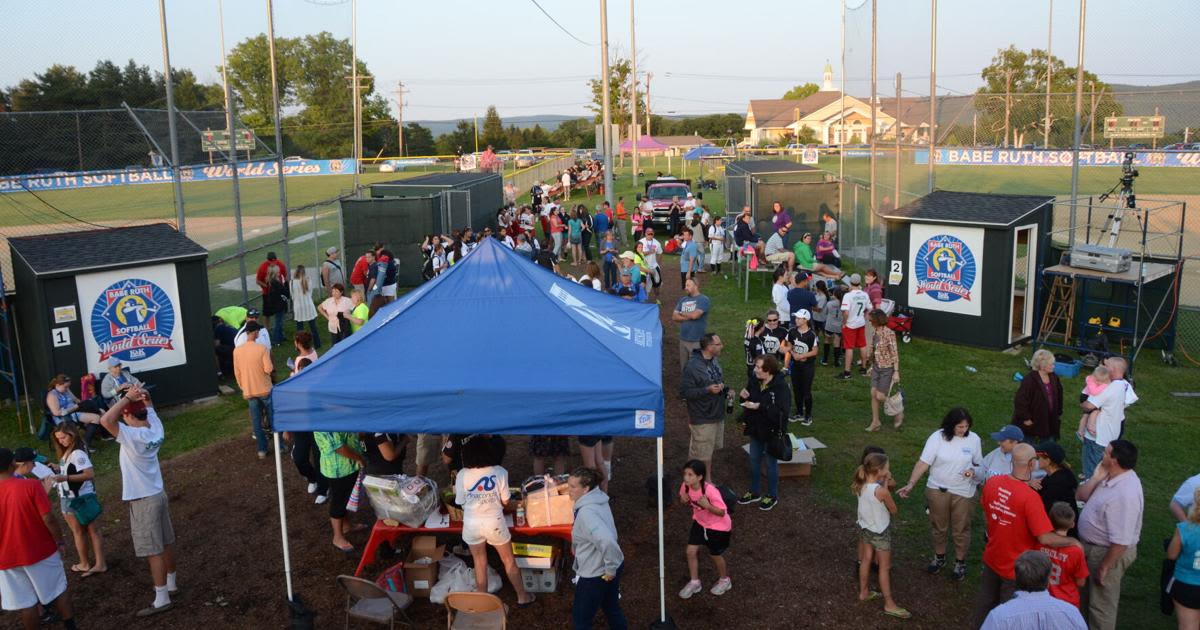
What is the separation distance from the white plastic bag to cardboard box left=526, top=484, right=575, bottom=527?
0.59m

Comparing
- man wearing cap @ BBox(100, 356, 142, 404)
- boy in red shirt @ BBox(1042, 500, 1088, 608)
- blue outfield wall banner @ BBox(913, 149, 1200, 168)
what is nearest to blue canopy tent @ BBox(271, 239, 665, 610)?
boy in red shirt @ BBox(1042, 500, 1088, 608)

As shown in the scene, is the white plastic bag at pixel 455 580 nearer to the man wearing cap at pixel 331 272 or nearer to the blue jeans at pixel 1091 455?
the blue jeans at pixel 1091 455

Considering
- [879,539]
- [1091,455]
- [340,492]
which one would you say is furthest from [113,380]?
[1091,455]

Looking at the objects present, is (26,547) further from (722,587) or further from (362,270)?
(362,270)

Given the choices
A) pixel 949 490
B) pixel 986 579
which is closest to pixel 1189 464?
pixel 949 490

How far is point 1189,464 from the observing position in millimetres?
9727

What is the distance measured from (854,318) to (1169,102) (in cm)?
1125

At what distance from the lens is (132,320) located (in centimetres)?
1205

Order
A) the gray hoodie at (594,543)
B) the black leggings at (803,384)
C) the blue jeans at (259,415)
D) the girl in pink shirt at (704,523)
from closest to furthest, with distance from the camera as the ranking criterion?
the gray hoodie at (594,543) → the girl in pink shirt at (704,523) → the blue jeans at (259,415) → the black leggings at (803,384)

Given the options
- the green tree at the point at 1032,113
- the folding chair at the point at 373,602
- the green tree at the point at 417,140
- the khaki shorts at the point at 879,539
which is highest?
the green tree at the point at 417,140

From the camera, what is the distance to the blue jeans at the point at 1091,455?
848 centimetres

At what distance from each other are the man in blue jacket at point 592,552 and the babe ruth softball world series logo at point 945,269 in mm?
10512

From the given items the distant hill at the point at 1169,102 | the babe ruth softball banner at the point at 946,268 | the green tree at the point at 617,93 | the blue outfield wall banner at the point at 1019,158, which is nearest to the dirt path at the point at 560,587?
the babe ruth softball banner at the point at 946,268

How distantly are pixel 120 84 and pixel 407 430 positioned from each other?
17.8m
